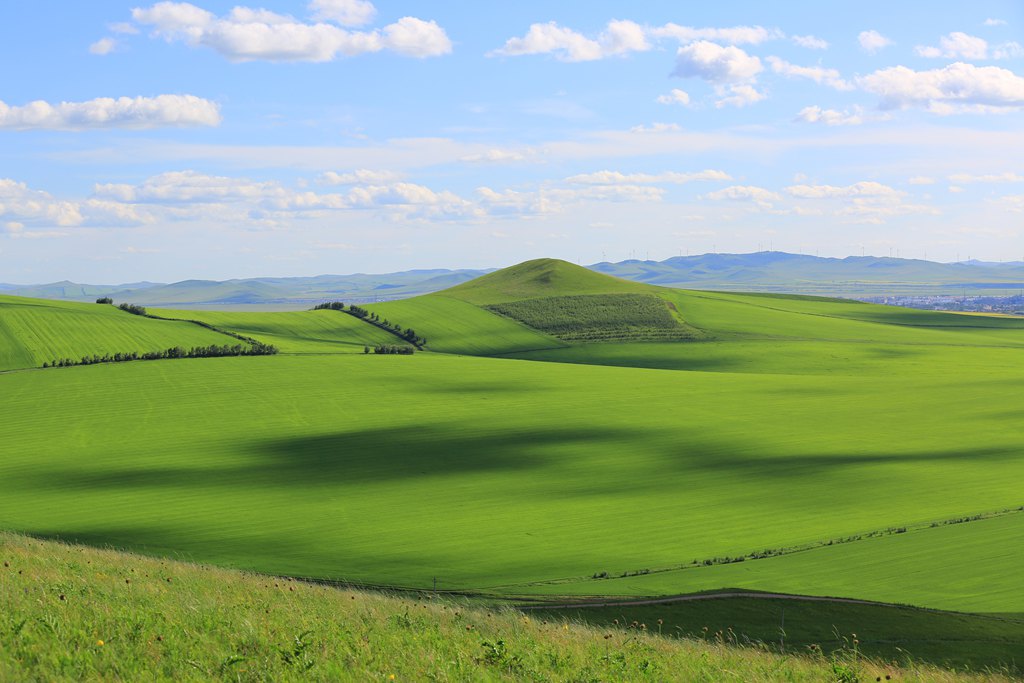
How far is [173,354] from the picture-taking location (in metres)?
101

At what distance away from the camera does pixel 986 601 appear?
28.1 meters

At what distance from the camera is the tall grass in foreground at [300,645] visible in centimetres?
1042

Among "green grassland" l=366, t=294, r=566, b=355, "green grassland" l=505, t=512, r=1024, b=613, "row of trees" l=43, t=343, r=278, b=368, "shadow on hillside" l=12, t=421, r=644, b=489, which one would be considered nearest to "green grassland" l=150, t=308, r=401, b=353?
"row of trees" l=43, t=343, r=278, b=368

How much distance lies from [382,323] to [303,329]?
1278 centimetres

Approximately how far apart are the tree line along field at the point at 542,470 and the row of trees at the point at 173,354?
3.34 m

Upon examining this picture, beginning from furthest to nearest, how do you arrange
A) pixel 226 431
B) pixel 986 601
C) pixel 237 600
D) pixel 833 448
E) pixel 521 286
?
pixel 521 286 → pixel 226 431 → pixel 833 448 → pixel 986 601 → pixel 237 600

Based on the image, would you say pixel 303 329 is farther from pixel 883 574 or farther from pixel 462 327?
pixel 883 574

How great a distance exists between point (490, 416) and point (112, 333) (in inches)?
2322

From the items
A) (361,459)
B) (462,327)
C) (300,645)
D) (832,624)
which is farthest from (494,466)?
(462,327)

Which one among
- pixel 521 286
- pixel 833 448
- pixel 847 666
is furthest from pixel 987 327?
pixel 847 666

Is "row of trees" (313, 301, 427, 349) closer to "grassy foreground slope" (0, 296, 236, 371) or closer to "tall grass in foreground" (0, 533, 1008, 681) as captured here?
"grassy foreground slope" (0, 296, 236, 371)

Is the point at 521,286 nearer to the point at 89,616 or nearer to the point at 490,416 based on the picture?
the point at 490,416

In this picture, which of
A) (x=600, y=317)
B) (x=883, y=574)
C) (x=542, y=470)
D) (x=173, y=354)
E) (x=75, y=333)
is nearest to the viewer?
(x=883, y=574)

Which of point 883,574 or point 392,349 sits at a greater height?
point 392,349
